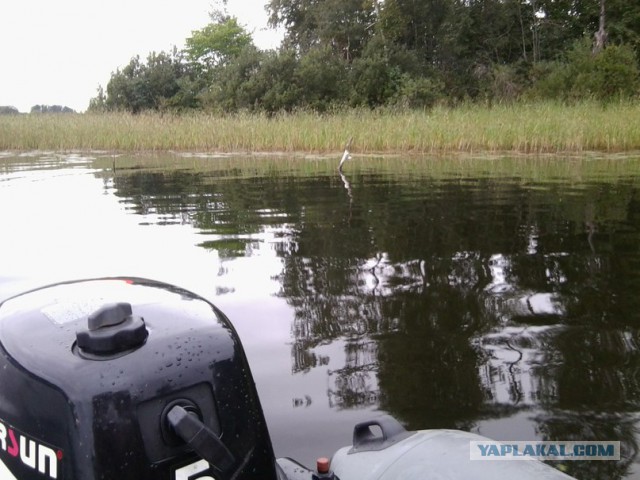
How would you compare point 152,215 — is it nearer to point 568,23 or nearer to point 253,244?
point 253,244

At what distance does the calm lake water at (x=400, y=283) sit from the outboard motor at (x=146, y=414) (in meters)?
0.77

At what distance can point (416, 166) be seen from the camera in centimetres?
1159

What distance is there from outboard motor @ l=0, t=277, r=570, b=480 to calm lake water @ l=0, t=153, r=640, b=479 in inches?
30.3

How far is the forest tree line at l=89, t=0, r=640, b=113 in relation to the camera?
80.5ft

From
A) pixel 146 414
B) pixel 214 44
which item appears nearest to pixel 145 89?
pixel 214 44

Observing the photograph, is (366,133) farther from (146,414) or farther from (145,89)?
(145,89)

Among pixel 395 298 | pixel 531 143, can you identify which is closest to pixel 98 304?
pixel 395 298

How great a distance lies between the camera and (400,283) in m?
3.98

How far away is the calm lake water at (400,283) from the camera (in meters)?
2.45

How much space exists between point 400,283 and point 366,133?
1079cm

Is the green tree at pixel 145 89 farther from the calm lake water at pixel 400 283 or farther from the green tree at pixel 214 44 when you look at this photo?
the calm lake water at pixel 400 283

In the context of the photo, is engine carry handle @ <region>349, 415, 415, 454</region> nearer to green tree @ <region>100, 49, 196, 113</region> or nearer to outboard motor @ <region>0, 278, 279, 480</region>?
outboard motor @ <region>0, 278, 279, 480</region>

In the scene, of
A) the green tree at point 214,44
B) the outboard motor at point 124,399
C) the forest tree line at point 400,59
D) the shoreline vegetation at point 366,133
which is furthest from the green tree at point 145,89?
the outboard motor at point 124,399

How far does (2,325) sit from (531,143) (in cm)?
1317
